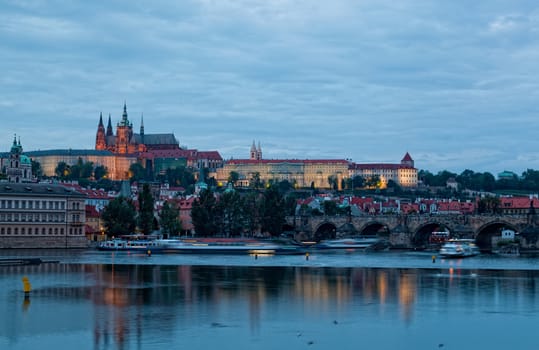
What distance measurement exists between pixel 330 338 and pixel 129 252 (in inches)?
2103

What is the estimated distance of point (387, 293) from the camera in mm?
42344

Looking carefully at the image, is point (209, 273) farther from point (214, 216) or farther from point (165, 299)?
point (214, 216)

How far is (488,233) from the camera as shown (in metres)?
99.9

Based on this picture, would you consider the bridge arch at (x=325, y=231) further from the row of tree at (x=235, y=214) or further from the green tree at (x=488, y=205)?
the green tree at (x=488, y=205)

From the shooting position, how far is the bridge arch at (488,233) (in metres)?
90.1

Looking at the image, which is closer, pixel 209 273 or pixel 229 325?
pixel 229 325

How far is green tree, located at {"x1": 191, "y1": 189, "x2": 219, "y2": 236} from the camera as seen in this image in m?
93.4

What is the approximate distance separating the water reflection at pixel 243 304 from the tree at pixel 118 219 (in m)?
34.9

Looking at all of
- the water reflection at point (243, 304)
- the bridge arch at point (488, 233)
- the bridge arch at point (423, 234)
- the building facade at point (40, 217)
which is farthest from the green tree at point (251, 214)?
the water reflection at point (243, 304)

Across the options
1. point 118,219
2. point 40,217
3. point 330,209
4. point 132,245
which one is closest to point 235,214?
point 118,219

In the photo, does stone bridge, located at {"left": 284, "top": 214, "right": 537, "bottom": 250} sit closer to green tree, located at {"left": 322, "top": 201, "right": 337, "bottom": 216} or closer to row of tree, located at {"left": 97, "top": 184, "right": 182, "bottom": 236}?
green tree, located at {"left": 322, "top": 201, "right": 337, "bottom": 216}

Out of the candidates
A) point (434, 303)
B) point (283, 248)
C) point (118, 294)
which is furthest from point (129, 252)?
point (434, 303)

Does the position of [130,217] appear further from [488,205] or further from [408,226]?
[488,205]

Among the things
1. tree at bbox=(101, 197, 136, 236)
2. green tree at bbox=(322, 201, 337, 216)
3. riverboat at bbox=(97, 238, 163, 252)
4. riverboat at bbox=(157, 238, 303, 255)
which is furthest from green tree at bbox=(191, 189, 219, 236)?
green tree at bbox=(322, 201, 337, 216)
